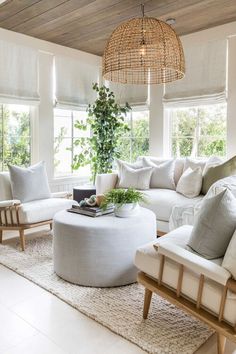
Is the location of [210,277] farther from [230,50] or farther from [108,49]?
[230,50]

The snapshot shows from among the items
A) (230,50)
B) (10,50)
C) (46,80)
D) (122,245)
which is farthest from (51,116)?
(122,245)

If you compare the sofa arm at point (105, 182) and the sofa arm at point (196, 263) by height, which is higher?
the sofa arm at point (105, 182)

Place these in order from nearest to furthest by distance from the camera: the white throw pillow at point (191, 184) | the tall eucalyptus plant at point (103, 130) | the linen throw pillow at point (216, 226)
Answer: the linen throw pillow at point (216, 226) → the white throw pillow at point (191, 184) → the tall eucalyptus plant at point (103, 130)

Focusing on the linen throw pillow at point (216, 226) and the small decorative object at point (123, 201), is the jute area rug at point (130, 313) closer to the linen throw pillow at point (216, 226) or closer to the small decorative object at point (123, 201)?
the linen throw pillow at point (216, 226)

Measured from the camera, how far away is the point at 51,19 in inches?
156

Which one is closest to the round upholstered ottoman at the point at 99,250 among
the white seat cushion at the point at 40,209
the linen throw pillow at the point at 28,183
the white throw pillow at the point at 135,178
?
the white seat cushion at the point at 40,209

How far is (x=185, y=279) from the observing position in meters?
1.88

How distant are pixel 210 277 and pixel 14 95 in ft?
12.6

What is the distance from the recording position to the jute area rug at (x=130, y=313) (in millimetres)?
1920

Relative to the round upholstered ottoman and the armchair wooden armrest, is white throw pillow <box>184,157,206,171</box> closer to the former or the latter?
the round upholstered ottoman

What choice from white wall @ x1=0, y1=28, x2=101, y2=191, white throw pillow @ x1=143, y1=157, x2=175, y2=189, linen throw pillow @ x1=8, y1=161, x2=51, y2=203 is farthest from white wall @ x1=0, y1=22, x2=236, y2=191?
linen throw pillow @ x1=8, y1=161, x2=51, y2=203

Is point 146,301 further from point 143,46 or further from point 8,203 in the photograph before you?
point 143,46

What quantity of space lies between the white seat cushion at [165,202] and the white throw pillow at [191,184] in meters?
0.07

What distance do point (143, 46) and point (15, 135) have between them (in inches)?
104
